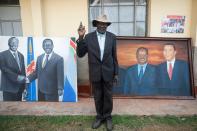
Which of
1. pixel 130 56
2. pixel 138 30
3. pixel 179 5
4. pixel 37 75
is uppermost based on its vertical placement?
pixel 179 5

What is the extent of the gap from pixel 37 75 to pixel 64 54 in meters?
0.75

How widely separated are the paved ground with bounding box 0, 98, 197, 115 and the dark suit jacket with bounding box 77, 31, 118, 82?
3.46 ft

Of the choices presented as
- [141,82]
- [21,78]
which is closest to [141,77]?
[141,82]

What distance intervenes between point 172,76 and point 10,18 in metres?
3.98

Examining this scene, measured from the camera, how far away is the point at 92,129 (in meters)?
4.51

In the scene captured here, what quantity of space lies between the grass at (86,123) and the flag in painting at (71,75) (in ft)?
2.78

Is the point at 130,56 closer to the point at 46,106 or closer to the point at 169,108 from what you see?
the point at 169,108

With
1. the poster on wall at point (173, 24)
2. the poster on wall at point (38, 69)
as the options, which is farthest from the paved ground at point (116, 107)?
the poster on wall at point (173, 24)

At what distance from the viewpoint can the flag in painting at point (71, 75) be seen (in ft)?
18.3

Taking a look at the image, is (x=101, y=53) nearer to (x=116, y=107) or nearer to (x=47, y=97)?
(x=116, y=107)

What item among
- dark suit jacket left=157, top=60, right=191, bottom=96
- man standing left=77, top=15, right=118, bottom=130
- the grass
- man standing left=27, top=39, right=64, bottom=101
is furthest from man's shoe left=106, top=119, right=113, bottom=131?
dark suit jacket left=157, top=60, right=191, bottom=96

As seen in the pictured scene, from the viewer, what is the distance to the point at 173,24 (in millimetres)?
5867

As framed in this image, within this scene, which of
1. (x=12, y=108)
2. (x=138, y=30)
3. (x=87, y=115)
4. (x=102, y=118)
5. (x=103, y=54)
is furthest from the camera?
(x=138, y=30)

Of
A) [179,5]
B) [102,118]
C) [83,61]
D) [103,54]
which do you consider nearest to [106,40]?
[103,54]
